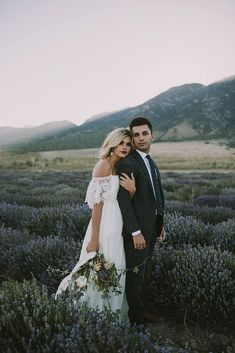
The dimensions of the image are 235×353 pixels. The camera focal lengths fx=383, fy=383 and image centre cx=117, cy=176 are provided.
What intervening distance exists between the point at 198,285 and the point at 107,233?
0.89m

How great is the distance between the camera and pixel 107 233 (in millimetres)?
2902

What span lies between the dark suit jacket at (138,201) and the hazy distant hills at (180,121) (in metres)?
69.5

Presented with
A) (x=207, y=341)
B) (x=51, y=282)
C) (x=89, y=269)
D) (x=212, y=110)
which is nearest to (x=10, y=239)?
(x=51, y=282)

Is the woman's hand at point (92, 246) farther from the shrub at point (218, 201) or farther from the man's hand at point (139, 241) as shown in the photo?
the shrub at point (218, 201)

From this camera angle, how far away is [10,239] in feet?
14.7

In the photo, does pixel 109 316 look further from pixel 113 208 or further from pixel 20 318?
pixel 113 208

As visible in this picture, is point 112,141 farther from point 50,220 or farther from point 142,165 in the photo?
point 50,220

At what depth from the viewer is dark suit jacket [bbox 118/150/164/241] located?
2.90 metres

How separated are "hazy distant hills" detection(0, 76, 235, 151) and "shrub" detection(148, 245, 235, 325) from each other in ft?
227

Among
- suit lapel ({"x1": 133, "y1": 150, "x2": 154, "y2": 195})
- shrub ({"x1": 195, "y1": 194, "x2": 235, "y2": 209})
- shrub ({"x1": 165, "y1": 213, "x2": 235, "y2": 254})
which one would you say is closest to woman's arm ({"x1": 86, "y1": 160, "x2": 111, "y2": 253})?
suit lapel ({"x1": 133, "y1": 150, "x2": 154, "y2": 195})

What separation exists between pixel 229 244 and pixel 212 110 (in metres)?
114

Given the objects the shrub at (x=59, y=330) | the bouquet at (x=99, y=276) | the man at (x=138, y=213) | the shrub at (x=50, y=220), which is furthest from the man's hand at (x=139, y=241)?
the shrub at (x=50, y=220)

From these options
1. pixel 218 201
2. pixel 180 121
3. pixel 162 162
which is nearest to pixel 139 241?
pixel 218 201

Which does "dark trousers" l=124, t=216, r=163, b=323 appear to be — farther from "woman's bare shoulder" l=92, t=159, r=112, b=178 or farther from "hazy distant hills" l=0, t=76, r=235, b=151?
"hazy distant hills" l=0, t=76, r=235, b=151
